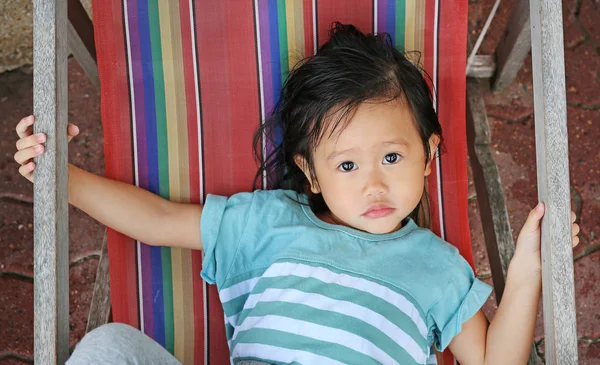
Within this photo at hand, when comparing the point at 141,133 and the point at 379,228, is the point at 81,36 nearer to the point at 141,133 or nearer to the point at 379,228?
the point at 141,133

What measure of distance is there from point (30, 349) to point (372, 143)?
1297 millimetres

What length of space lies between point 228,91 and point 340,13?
324 mm

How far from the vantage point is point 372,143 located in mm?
1414

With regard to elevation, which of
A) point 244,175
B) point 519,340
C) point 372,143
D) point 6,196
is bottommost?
point 519,340

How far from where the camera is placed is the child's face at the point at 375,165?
142cm

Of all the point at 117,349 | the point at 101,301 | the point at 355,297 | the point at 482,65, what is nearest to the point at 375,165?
the point at 355,297

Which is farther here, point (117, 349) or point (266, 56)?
point (266, 56)

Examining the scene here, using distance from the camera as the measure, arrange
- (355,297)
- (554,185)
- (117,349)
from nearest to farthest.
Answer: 1. (117,349)
2. (554,185)
3. (355,297)

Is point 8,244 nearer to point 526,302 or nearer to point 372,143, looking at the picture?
point 372,143

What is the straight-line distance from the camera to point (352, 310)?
1.44m

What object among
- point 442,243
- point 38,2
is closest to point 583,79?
point 442,243

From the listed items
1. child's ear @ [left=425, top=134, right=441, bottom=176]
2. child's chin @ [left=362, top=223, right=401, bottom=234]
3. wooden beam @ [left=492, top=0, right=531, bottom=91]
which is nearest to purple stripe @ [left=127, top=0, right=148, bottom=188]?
child's chin @ [left=362, top=223, right=401, bottom=234]

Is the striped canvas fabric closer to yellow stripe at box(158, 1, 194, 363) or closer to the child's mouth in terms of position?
yellow stripe at box(158, 1, 194, 363)

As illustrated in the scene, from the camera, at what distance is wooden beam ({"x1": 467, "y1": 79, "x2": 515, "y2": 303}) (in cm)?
184
